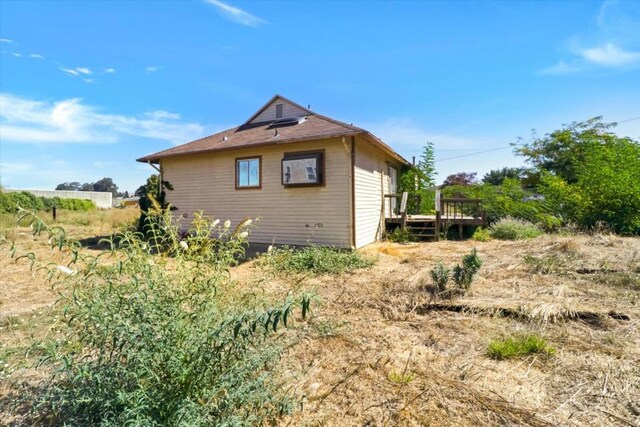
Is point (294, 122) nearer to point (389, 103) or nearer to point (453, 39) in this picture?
point (453, 39)

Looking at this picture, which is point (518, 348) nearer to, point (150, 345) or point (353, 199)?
point (150, 345)

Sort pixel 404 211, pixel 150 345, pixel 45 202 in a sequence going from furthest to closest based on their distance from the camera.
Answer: pixel 45 202 < pixel 404 211 < pixel 150 345

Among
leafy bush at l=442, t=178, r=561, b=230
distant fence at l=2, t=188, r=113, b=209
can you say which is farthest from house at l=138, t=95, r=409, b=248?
distant fence at l=2, t=188, r=113, b=209

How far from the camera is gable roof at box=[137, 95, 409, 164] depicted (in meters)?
8.42

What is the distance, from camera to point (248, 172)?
32.1ft

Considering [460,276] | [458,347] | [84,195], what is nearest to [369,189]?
[460,276]

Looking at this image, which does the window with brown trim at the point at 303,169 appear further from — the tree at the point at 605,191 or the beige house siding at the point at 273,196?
the tree at the point at 605,191

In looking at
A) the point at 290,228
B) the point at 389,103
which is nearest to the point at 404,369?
the point at 290,228

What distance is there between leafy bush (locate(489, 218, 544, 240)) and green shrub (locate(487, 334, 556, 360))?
324 inches

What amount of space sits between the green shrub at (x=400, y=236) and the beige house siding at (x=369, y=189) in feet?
1.60

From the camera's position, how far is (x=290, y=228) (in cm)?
912

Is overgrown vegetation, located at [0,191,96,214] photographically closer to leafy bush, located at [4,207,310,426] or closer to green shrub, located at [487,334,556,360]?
leafy bush, located at [4,207,310,426]

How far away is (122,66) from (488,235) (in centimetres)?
1358

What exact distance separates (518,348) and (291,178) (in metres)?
7.04
